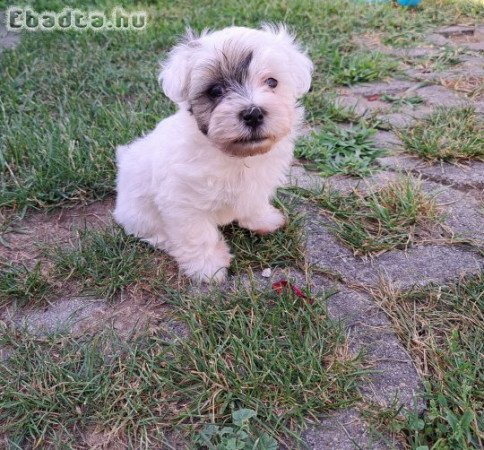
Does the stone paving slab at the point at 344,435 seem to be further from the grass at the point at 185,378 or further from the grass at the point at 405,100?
the grass at the point at 405,100

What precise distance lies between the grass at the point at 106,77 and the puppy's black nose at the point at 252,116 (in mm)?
1498

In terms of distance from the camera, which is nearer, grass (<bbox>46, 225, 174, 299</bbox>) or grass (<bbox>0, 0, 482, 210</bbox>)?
grass (<bbox>46, 225, 174, 299</bbox>)

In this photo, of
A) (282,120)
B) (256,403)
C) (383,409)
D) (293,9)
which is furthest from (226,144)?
(293,9)

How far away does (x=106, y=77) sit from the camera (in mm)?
4707

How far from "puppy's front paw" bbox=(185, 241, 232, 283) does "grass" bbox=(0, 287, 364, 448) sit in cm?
30

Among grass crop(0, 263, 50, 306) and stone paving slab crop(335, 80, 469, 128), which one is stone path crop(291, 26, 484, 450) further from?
grass crop(0, 263, 50, 306)

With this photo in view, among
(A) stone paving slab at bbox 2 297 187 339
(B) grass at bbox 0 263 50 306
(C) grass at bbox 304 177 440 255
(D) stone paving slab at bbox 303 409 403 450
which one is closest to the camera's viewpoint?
(D) stone paving slab at bbox 303 409 403 450

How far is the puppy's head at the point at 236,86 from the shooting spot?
2.23m

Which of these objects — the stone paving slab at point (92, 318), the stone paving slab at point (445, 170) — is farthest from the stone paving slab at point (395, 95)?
the stone paving slab at point (92, 318)

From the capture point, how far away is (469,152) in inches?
137

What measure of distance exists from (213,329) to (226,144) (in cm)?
88

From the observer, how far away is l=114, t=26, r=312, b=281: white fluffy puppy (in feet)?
7.45

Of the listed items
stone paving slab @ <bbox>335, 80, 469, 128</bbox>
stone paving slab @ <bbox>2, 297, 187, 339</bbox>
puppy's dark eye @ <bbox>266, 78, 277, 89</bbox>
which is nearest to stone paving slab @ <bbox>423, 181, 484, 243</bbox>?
stone paving slab @ <bbox>335, 80, 469, 128</bbox>
